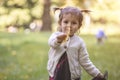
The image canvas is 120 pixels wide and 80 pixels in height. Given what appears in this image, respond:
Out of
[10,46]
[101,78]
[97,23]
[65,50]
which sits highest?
[65,50]

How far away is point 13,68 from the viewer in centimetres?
1027

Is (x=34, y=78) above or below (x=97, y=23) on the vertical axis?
above

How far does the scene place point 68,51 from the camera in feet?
16.3

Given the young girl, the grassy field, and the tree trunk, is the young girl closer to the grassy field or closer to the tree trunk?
the grassy field

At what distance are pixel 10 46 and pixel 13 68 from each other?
5175mm

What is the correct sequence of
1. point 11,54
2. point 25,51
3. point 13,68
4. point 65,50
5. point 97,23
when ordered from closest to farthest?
point 65,50 → point 13,68 → point 11,54 → point 25,51 → point 97,23

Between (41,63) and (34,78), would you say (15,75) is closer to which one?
(34,78)

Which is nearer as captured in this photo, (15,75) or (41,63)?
(15,75)

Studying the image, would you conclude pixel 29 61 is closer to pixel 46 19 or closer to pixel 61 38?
pixel 61 38

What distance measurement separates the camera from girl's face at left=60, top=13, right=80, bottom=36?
16.2 ft

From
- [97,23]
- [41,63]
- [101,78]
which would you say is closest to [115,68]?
[41,63]

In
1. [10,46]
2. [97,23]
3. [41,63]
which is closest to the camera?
[41,63]

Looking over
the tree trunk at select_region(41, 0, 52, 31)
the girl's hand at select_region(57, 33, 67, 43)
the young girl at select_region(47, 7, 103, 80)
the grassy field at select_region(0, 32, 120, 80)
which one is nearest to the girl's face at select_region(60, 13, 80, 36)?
the young girl at select_region(47, 7, 103, 80)

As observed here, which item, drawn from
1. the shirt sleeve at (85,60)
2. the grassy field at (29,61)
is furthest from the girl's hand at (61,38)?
the grassy field at (29,61)
